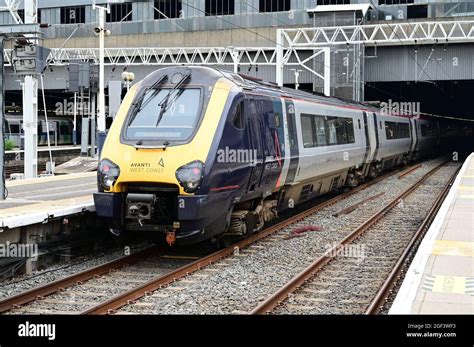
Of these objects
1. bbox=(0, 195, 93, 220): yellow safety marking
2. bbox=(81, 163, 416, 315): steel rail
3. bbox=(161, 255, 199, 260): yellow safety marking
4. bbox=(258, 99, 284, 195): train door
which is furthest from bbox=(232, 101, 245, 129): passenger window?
bbox=(0, 195, 93, 220): yellow safety marking

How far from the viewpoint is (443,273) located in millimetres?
8328

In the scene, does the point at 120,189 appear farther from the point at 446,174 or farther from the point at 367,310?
the point at 446,174

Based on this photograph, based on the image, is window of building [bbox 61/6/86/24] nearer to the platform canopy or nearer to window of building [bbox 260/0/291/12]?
window of building [bbox 260/0/291/12]

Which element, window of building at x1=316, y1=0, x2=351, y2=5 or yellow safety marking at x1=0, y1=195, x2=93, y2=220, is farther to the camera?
window of building at x1=316, y1=0, x2=351, y2=5

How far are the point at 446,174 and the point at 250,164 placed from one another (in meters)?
21.0

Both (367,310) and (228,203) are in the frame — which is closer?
(367,310)

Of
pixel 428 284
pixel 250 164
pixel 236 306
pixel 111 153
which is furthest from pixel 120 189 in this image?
pixel 428 284

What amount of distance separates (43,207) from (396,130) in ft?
63.0

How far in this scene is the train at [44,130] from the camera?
139 feet

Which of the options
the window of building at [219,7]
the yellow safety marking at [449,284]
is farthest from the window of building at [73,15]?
the yellow safety marking at [449,284]

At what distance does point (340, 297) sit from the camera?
8656 millimetres
